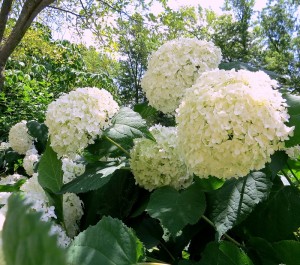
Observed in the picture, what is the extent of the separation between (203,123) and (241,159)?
0.32ft

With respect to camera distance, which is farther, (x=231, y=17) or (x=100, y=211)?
(x=231, y=17)

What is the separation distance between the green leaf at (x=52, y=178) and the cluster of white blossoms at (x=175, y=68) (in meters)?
0.31

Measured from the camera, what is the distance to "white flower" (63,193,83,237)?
3.16 feet

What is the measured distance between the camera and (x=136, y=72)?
20797 millimetres

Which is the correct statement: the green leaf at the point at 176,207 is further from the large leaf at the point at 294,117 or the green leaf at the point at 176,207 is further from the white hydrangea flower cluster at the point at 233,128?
the large leaf at the point at 294,117

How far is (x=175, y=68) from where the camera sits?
1.06 meters

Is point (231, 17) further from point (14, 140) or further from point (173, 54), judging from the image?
point (173, 54)

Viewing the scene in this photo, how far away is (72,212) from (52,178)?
10 centimetres

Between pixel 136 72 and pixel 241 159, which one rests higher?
pixel 136 72

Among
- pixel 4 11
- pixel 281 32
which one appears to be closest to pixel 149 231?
pixel 4 11

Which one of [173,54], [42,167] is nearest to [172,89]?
[173,54]

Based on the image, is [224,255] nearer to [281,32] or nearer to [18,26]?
[18,26]

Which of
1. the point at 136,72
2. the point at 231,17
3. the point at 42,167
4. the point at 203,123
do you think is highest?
the point at 231,17

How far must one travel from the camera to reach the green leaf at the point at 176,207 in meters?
0.78
